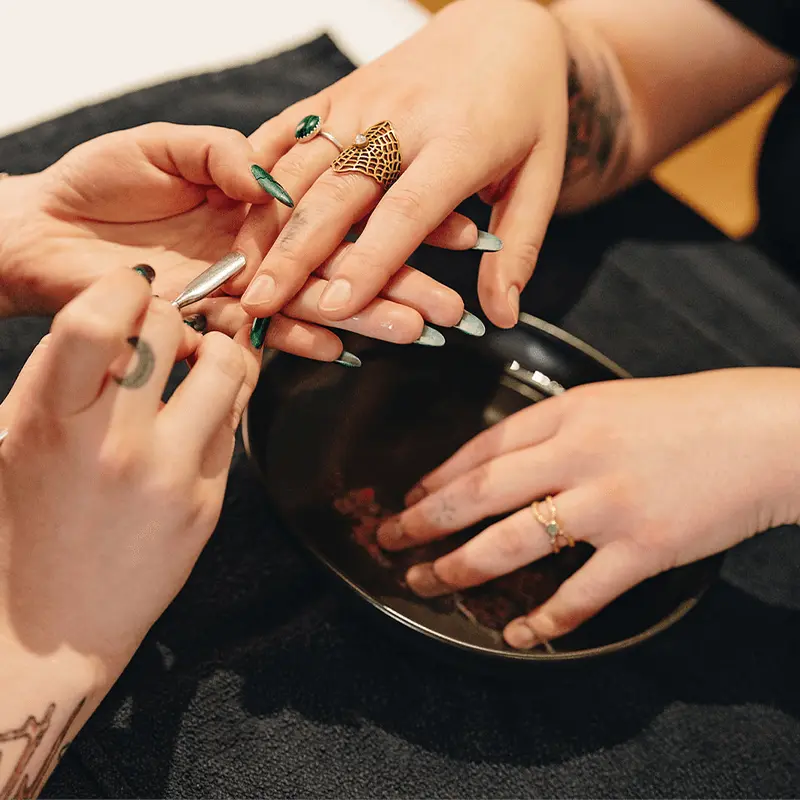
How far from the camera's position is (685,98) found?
885 mm

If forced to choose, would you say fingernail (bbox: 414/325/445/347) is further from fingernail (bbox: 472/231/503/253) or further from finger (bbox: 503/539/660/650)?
finger (bbox: 503/539/660/650)

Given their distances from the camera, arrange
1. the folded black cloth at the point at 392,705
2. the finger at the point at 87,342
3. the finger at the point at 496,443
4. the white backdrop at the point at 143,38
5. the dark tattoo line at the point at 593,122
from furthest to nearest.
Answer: the white backdrop at the point at 143,38, the dark tattoo line at the point at 593,122, the finger at the point at 496,443, the folded black cloth at the point at 392,705, the finger at the point at 87,342

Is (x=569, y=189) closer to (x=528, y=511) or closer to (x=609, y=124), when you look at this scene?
(x=609, y=124)

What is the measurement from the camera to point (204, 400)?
0.41 m

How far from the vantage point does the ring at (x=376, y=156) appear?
23.2 inches

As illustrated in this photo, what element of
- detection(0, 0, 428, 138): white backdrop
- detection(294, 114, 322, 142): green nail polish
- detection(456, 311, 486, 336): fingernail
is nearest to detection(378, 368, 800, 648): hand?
detection(456, 311, 486, 336): fingernail

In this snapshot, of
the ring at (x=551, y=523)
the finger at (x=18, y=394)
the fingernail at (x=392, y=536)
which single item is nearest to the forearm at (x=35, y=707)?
the finger at (x=18, y=394)

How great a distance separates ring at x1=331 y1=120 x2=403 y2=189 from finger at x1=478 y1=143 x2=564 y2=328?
11 cm

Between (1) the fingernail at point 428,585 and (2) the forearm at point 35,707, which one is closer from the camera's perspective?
(2) the forearm at point 35,707

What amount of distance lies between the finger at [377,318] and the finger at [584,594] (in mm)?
239

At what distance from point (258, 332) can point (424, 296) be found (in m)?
0.14

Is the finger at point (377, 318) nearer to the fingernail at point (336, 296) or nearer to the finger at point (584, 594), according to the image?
the fingernail at point (336, 296)

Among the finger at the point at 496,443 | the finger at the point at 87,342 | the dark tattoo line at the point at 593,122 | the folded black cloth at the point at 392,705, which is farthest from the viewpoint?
the dark tattoo line at the point at 593,122

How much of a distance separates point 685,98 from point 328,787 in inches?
34.6
